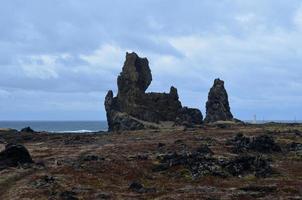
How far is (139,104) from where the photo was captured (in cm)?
16750

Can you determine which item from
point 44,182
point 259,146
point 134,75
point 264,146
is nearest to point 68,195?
point 44,182

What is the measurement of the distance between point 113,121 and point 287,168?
4459 inches

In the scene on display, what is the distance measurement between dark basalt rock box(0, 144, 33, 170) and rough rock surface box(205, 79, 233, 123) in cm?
12538

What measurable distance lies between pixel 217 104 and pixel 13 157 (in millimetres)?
128174

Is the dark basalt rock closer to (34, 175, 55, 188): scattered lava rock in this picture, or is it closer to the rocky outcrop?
(34, 175, 55, 188): scattered lava rock

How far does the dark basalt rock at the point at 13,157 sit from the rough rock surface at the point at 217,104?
125383 mm

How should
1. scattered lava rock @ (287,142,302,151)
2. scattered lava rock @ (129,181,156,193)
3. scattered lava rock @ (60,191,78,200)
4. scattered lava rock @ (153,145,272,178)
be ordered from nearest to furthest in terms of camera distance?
scattered lava rock @ (60,191,78,200)
scattered lava rock @ (129,181,156,193)
scattered lava rock @ (153,145,272,178)
scattered lava rock @ (287,142,302,151)

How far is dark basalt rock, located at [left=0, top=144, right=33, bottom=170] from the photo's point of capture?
58.4 metres

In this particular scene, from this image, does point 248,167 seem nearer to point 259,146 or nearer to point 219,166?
point 219,166

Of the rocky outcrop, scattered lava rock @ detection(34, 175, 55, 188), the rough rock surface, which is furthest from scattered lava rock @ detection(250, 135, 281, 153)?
the rough rock surface

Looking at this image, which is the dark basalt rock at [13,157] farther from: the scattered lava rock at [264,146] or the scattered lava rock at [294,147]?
the scattered lava rock at [294,147]

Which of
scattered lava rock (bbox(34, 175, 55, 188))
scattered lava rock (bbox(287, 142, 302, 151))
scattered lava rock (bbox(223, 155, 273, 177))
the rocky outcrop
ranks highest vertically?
the rocky outcrop

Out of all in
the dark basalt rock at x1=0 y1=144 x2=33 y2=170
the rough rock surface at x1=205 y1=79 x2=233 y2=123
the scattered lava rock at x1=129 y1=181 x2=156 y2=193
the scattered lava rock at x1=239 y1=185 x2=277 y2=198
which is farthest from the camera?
the rough rock surface at x1=205 y1=79 x2=233 y2=123

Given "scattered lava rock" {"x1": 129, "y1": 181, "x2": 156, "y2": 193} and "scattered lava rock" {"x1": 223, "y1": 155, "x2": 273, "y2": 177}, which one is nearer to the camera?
"scattered lava rock" {"x1": 129, "y1": 181, "x2": 156, "y2": 193}
